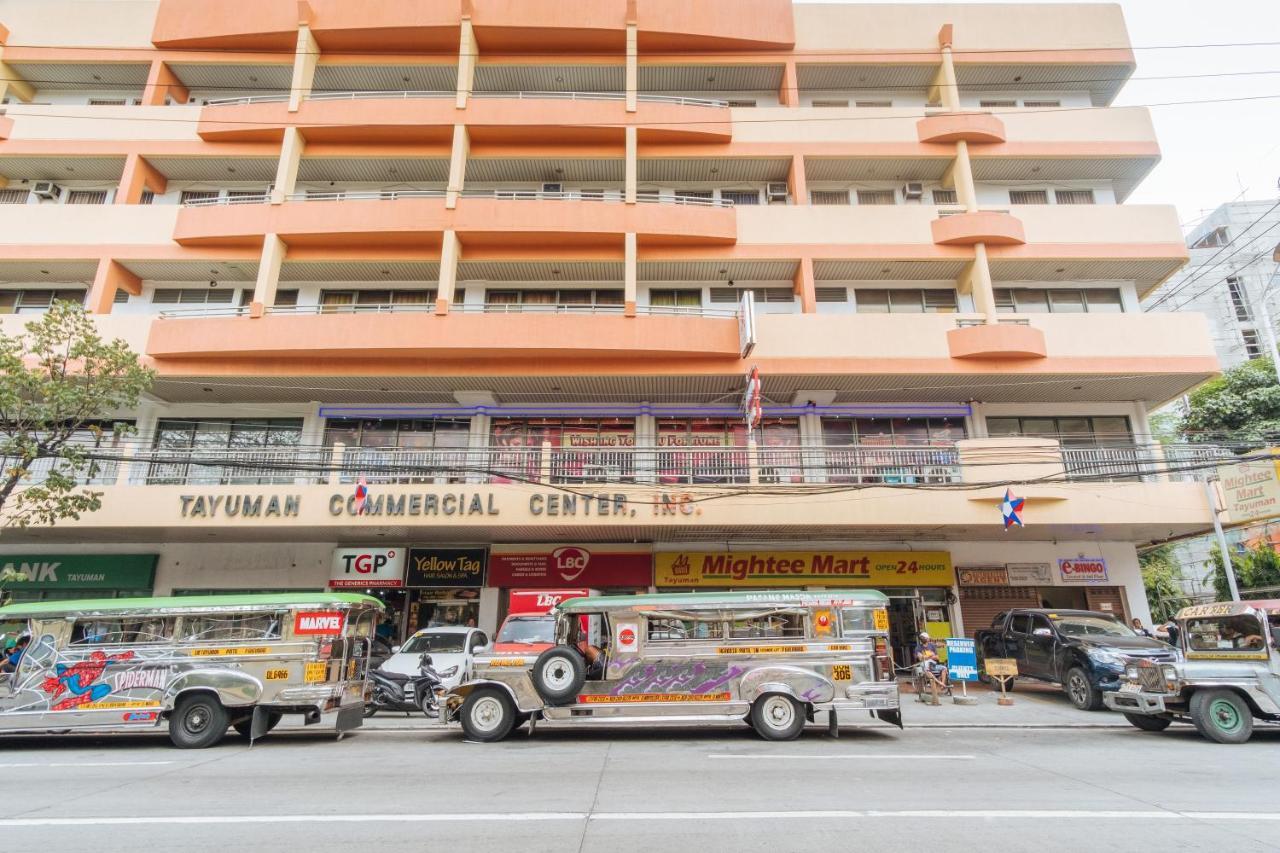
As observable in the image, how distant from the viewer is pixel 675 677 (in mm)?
11164

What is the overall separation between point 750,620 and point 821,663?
135 cm

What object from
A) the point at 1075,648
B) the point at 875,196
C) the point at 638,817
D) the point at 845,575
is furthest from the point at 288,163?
the point at 1075,648

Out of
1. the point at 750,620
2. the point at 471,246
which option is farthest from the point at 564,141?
the point at 750,620

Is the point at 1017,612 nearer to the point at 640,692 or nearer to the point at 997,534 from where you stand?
the point at 997,534

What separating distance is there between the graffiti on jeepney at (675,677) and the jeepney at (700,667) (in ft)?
0.05

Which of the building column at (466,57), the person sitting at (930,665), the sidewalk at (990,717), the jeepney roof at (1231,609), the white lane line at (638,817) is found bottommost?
the sidewalk at (990,717)

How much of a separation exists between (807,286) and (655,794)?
16782mm

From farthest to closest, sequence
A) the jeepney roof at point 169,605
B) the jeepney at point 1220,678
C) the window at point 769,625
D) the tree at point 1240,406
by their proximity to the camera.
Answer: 1. the tree at point 1240,406
2. the jeepney roof at point 169,605
3. the window at point 769,625
4. the jeepney at point 1220,678

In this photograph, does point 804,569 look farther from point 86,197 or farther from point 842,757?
point 86,197

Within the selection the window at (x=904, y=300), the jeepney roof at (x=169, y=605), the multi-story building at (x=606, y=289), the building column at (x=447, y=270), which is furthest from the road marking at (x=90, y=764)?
the window at (x=904, y=300)

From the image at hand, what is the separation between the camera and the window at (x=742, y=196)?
945 inches

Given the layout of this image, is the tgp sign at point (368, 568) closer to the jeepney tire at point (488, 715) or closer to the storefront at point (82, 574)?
the storefront at point (82, 574)

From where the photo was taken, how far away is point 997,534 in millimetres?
19484

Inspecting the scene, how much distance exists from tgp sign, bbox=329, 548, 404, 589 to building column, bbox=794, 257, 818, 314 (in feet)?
47.5
